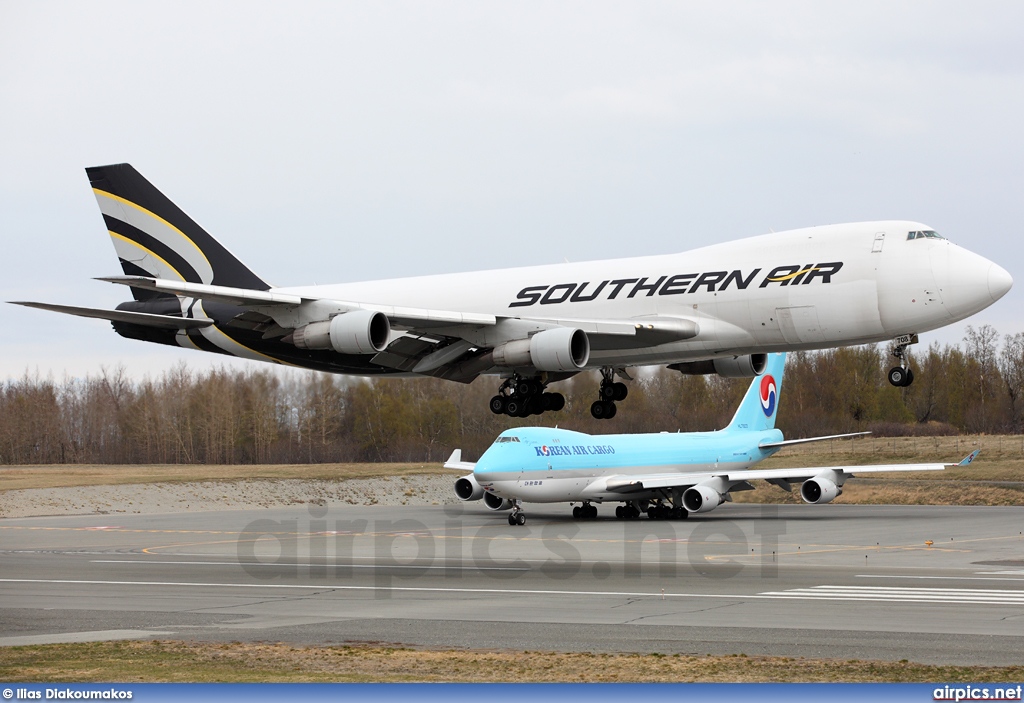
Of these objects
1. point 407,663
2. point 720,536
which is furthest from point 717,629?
point 720,536

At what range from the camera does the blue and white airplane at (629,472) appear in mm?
71062

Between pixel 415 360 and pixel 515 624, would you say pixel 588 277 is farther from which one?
pixel 515 624

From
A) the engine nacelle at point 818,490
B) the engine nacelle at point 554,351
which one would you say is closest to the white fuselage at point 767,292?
the engine nacelle at point 554,351

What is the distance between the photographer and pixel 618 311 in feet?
117

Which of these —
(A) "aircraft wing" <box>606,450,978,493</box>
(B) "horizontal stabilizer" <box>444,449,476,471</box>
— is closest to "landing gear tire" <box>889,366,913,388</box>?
(A) "aircraft wing" <box>606,450,978,493</box>

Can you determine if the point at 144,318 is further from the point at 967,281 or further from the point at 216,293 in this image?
the point at 967,281

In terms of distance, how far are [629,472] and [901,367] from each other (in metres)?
45.3

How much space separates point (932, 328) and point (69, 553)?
132ft

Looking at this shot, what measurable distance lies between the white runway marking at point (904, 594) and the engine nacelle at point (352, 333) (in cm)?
1363

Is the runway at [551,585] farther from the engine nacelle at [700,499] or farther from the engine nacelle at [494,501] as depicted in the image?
the engine nacelle at [494,501]

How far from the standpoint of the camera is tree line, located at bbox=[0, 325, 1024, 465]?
83.5 metres

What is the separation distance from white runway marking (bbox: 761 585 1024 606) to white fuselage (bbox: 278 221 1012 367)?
23.7 feet

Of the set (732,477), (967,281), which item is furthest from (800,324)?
(732,477)

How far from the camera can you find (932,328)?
32812 millimetres
